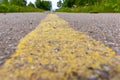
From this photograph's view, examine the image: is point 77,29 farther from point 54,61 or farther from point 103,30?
point 54,61

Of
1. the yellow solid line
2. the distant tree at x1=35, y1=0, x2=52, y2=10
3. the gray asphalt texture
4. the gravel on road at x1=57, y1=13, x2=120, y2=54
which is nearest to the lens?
the yellow solid line

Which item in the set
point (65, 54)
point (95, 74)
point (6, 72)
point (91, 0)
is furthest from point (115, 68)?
point (91, 0)

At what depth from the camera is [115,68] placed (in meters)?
1.34

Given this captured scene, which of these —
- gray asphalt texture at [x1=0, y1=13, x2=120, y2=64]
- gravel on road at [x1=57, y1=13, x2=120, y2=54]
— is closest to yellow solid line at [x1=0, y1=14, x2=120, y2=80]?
gray asphalt texture at [x1=0, y1=13, x2=120, y2=64]

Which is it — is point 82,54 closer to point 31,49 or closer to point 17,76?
point 31,49

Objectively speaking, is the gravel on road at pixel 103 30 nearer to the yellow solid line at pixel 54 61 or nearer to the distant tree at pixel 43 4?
the yellow solid line at pixel 54 61

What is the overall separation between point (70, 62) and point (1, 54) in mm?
520

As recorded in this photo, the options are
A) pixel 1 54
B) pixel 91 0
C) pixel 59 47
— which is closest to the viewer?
pixel 1 54

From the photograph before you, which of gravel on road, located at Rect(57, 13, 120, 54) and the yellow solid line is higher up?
the yellow solid line

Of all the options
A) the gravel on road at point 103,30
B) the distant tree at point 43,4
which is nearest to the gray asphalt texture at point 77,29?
the gravel on road at point 103,30

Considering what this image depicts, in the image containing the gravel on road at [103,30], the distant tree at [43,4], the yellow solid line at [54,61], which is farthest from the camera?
the distant tree at [43,4]

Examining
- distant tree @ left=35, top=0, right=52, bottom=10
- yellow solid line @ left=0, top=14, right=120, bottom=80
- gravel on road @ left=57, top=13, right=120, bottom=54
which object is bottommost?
distant tree @ left=35, top=0, right=52, bottom=10

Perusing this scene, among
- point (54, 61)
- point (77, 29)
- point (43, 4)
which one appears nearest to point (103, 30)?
point (77, 29)

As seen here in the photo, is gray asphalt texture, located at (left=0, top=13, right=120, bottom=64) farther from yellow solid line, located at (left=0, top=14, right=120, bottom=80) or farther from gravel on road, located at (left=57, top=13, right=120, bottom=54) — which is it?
yellow solid line, located at (left=0, top=14, right=120, bottom=80)
